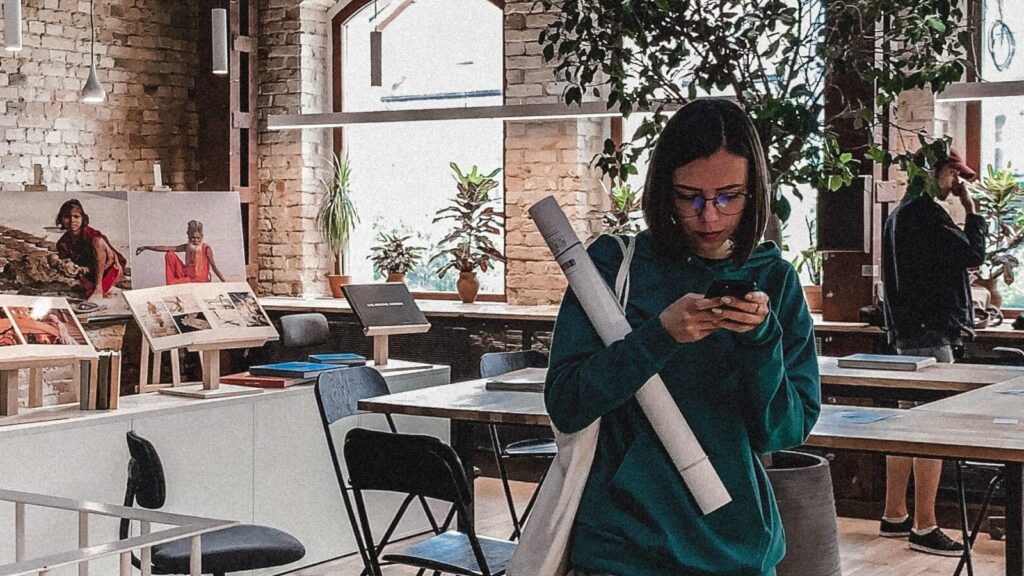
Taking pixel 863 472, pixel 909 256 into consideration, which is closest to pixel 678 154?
pixel 909 256

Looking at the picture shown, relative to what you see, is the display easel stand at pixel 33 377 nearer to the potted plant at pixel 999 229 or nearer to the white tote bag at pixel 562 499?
the white tote bag at pixel 562 499

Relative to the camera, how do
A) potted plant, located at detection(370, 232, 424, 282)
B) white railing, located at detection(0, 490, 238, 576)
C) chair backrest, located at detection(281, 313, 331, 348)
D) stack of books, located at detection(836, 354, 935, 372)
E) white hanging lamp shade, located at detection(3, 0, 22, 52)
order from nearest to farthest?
1. white railing, located at detection(0, 490, 238, 576)
2. stack of books, located at detection(836, 354, 935, 372)
3. white hanging lamp shade, located at detection(3, 0, 22, 52)
4. chair backrest, located at detection(281, 313, 331, 348)
5. potted plant, located at detection(370, 232, 424, 282)

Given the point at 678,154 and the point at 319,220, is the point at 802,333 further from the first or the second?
the point at 319,220

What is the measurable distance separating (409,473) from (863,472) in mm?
3673

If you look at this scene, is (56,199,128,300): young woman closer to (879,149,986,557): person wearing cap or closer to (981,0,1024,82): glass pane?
(879,149,986,557): person wearing cap

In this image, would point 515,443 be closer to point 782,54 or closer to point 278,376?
point 278,376

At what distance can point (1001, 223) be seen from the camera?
6828 millimetres

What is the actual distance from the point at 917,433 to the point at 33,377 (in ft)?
9.90

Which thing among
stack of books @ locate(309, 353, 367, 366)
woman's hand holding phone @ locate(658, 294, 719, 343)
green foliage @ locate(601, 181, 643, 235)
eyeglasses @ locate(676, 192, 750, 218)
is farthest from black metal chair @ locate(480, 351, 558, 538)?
woman's hand holding phone @ locate(658, 294, 719, 343)

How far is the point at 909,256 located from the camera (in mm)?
6039

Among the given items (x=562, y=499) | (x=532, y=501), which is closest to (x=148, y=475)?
(x=532, y=501)

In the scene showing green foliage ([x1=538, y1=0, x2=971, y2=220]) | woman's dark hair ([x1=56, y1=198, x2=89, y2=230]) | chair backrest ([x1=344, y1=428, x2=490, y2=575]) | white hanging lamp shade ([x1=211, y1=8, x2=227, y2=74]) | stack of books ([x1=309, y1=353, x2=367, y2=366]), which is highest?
white hanging lamp shade ([x1=211, y1=8, x2=227, y2=74])

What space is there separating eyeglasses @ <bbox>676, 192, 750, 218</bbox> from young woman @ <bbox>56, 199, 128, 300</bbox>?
6458mm

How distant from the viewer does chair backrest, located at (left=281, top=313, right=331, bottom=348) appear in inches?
252
